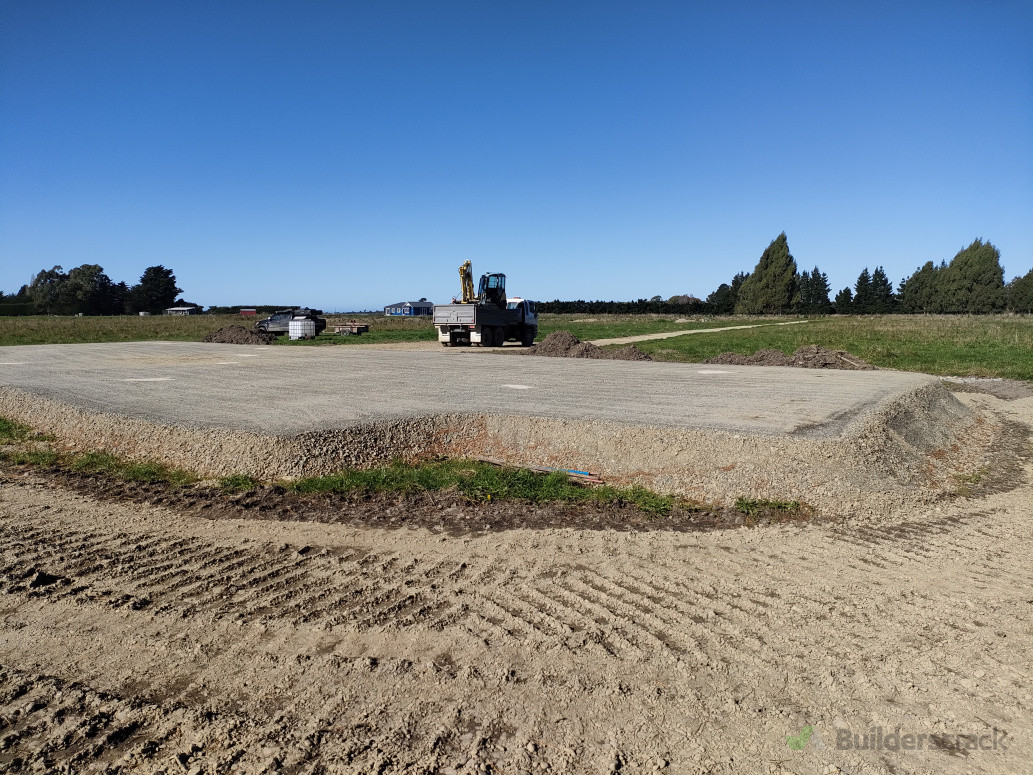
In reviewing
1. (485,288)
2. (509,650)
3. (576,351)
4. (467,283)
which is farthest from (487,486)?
(467,283)

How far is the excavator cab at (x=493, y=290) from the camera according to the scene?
88.8 feet

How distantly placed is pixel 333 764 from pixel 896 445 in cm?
749

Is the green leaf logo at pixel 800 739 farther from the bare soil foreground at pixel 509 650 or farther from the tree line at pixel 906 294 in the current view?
the tree line at pixel 906 294

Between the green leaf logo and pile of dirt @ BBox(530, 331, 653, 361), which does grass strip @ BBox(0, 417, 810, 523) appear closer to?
the green leaf logo

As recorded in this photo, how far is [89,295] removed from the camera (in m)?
98.6

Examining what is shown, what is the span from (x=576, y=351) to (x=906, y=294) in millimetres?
98929

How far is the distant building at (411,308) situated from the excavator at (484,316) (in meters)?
79.9

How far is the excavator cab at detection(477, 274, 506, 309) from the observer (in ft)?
88.8

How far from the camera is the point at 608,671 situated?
333cm

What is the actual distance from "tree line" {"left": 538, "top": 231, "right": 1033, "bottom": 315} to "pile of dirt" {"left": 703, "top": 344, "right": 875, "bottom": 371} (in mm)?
67360

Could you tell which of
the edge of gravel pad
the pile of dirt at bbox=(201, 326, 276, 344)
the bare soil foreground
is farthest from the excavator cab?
the bare soil foreground

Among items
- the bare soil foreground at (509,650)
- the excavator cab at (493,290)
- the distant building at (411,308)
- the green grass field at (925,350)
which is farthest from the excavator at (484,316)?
the distant building at (411,308)

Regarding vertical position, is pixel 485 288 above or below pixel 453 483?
above

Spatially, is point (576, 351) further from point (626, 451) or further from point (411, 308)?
point (411, 308)
